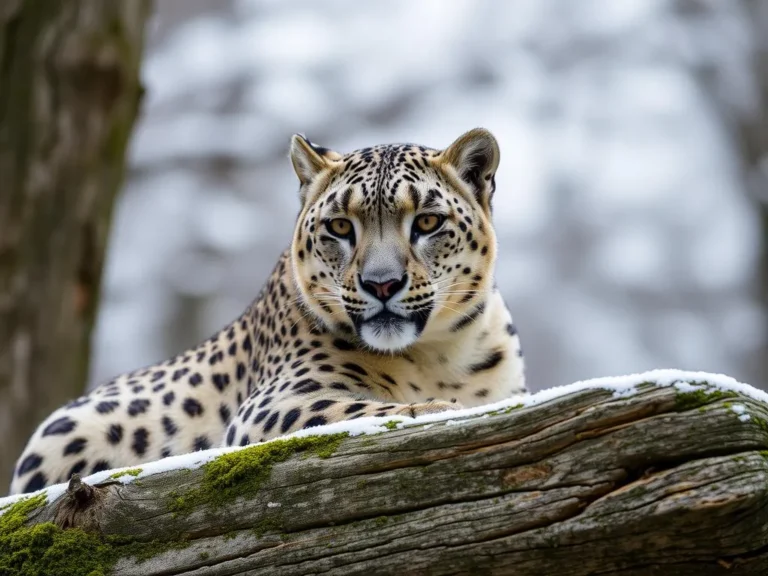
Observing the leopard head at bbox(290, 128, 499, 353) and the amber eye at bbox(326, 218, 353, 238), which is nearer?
the leopard head at bbox(290, 128, 499, 353)

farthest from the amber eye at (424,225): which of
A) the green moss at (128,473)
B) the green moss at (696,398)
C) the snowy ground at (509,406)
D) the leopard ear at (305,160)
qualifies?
the green moss at (696,398)

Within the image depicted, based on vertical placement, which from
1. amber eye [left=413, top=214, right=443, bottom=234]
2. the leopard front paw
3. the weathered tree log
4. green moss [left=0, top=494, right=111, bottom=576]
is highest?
amber eye [left=413, top=214, right=443, bottom=234]

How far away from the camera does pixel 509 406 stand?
368cm

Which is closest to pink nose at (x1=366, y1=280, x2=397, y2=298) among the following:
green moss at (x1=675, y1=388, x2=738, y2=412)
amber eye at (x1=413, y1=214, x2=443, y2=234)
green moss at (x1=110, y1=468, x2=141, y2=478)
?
amber eye at (x1=413, y1=214, x2=443, y2=234)

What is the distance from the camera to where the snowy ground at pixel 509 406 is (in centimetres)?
344

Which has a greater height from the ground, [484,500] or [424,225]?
[424,225]

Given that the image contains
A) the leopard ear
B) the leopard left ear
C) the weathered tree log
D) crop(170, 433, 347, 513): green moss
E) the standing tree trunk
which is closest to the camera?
the weathered tree log

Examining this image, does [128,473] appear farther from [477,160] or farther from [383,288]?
[477,160]

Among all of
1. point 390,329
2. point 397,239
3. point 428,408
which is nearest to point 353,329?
point 390,329

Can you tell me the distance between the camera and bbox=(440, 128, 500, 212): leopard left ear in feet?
19.2

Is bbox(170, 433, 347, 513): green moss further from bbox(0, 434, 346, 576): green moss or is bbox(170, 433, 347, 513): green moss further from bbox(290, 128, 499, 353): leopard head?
bbox(290, 128, 499, 353): leopard head

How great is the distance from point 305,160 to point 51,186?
2953 millimetres

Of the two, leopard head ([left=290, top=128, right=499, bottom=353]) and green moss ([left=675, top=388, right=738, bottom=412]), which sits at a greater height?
leopard head ([left=290, top=128, right=499, bottom=353])

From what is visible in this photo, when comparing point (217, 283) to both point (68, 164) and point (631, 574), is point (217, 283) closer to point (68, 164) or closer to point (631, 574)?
point (68, 164)
